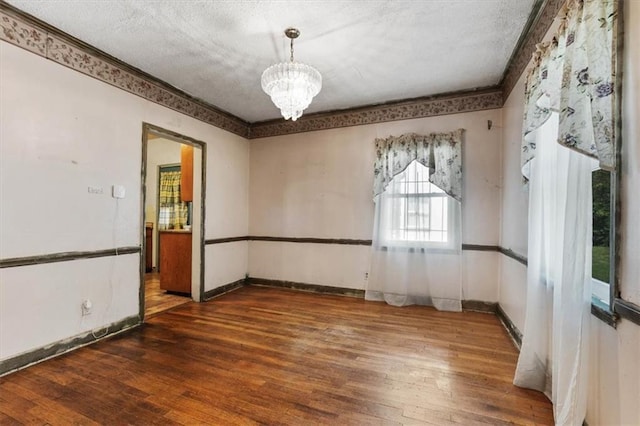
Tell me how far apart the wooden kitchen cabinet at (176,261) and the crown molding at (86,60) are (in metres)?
1.78

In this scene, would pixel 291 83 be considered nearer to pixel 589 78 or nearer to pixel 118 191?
pixel 589 78

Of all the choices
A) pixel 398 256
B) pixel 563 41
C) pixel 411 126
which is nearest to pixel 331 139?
pixel 411 126

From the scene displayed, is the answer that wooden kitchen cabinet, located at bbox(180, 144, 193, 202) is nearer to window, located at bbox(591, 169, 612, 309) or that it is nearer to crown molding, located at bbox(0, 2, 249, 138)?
crown molding, located at bbox(0, 2, 249, 138)

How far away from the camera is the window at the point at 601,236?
1430mm

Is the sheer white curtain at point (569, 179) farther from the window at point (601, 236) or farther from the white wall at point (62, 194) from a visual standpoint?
the white wall at point (62, 194)

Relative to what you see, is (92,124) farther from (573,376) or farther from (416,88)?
(573,376)

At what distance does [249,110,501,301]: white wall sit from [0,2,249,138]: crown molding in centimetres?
152

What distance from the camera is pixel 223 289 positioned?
4.40m

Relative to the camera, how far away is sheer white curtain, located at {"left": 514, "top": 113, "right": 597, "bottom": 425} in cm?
141

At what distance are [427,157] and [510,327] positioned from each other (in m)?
2.12

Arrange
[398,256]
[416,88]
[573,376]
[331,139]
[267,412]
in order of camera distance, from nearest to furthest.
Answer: [573,376]
[267,412]
[416,88]
[398,256]
[331,139]

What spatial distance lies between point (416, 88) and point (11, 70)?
3.83m

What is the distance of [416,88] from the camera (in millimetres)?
3531

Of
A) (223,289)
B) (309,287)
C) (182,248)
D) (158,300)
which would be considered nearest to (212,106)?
(182,248)
